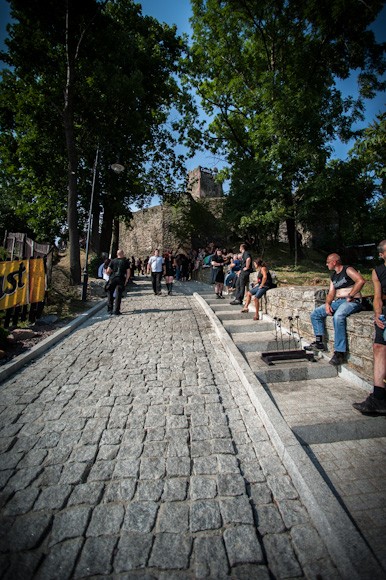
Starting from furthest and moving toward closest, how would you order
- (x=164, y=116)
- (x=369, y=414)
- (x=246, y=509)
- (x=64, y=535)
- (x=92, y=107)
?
(x=164, y=116)
(x=92, y=107)
(x=369, y=414)
(x=246, y=509)
(x=64, y=535)

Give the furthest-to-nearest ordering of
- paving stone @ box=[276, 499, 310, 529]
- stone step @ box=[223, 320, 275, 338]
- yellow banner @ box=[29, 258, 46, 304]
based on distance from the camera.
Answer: yellow banner @ box=[29, 258, 46, 304] → stone step @ box=[223, 320, 275, 338] → paving stone @ box=[276, 499, 310, 529]

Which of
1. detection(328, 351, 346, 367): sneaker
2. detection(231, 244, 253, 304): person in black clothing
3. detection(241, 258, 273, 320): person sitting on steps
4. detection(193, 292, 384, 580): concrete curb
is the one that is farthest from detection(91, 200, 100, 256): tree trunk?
detection(193, 292, 384, 580): concrete curb

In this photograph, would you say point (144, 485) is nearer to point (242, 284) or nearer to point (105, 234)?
point (242, 284)

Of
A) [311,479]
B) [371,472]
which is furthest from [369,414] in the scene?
[311,479]

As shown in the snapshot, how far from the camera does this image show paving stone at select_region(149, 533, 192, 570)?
5.45 ft

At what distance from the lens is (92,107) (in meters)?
14.6

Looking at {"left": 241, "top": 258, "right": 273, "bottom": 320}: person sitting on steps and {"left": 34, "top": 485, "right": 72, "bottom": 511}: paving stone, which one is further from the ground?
{"left": 241, "top": 258, "right": 273, "bottom": 320}: person sitting on steps

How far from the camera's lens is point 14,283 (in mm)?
6645

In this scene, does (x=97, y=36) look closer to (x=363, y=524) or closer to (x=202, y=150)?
(x=202, y=150)

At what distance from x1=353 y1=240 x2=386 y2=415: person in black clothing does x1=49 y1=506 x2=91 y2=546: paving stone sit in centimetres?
305

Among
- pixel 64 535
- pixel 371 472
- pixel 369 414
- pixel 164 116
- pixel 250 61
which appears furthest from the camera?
pixel 164 116

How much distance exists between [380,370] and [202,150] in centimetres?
2026

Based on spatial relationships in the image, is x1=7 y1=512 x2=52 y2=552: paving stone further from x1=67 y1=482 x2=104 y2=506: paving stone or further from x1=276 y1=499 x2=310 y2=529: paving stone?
x1=276 y1=499 x2=310 y2=529: paving stone

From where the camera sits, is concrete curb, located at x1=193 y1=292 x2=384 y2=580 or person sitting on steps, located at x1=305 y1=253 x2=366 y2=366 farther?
person sitting on steps, located at x1=305 y1=253 x2=366 y2=366
